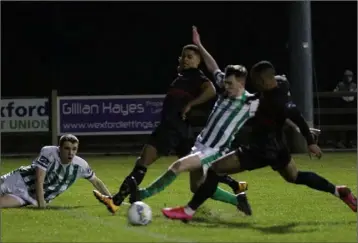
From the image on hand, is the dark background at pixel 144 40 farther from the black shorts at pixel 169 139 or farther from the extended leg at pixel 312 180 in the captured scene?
the extended leg at pixel 312 180

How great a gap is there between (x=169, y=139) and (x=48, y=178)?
61.6 inches

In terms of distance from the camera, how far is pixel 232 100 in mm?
10344

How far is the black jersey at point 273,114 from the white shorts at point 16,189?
3.05 meters

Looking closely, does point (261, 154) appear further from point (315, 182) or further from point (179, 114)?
point (179, 114)

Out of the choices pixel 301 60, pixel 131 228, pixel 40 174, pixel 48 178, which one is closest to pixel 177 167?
pixel 131 228

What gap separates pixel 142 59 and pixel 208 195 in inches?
723

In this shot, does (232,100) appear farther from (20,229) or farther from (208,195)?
(20,229)

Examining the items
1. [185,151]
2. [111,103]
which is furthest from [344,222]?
[111,103]

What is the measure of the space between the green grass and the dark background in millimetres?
13167

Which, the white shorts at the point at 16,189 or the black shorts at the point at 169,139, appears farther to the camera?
the white shorts at the point at 16,189

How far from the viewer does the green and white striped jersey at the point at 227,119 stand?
10.3 meters

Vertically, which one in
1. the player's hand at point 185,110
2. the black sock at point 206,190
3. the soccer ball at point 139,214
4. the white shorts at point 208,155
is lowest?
the soccer ball at point 139,214

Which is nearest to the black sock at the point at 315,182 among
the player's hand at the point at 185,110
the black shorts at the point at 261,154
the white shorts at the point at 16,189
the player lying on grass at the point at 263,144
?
the player lying on grass at the point at 263,144

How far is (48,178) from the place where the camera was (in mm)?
11883
